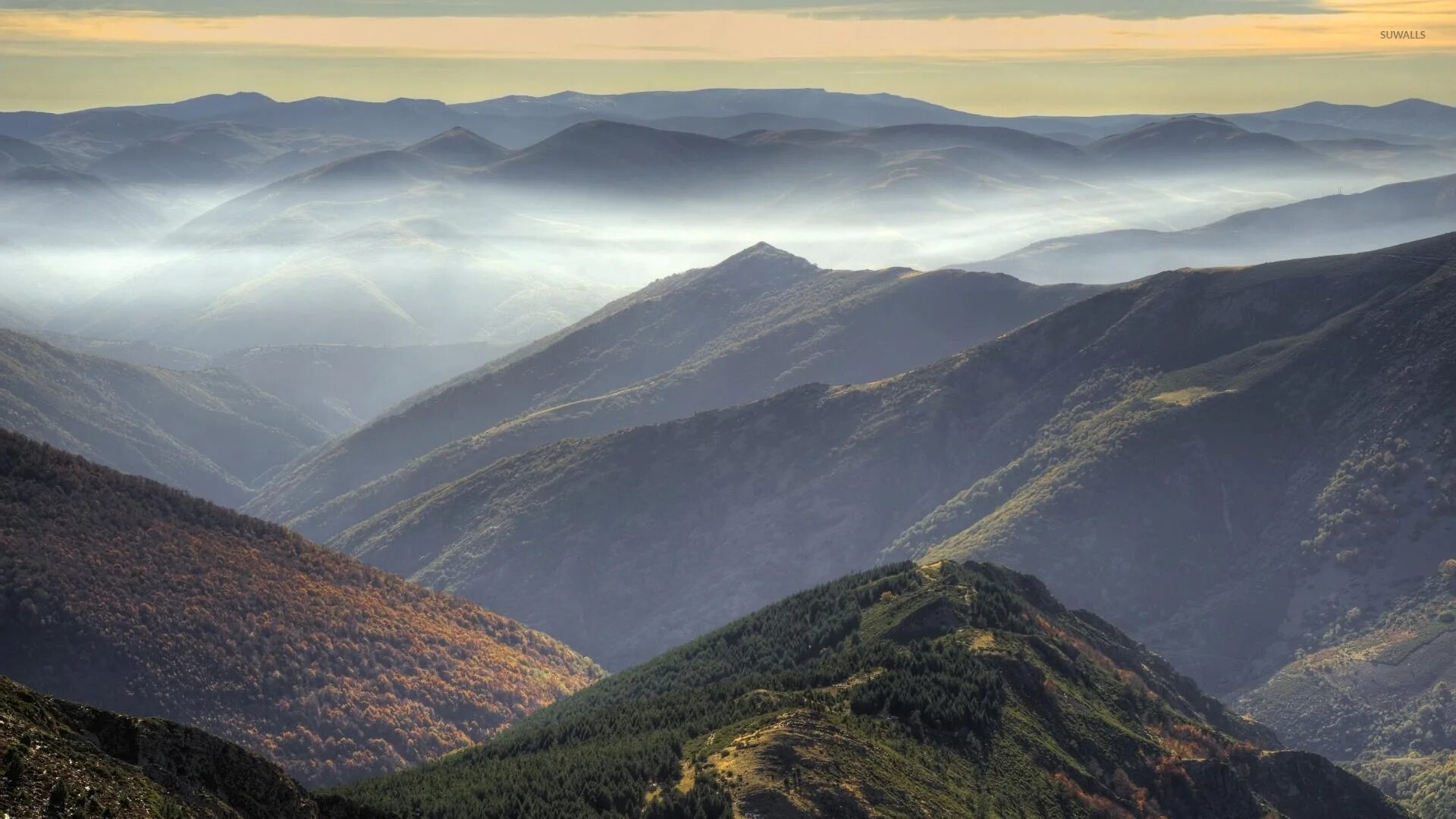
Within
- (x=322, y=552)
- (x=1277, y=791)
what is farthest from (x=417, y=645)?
(x=1277, y=791)

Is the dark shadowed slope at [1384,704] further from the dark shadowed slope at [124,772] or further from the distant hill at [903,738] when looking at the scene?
the dark shadowed slope at [124,772]

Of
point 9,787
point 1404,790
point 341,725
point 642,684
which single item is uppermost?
point 9,787

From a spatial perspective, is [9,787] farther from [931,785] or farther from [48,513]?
[48,513]

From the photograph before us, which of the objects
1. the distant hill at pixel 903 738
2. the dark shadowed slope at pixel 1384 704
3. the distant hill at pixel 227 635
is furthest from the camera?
the dark shadowed slope at pixel 1384 704

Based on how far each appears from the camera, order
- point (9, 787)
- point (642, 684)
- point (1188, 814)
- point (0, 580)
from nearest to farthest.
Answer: point (9, 787)
point (1188, 814)
point (642, 684)
point (0, 580)

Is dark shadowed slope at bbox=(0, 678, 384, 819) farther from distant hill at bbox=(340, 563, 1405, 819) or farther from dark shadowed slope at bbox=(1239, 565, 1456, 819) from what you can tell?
dark shadowed slope at bbox=(1239, 565, 1456, 819)

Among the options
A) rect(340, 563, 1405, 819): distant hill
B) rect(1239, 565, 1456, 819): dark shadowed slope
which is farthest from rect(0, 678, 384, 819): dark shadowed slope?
rect(1239, 565, 1456, 819): dark shadowed slope

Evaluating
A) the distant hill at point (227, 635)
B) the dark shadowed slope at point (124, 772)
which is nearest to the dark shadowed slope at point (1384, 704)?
the distant hill at point (227, 635)
